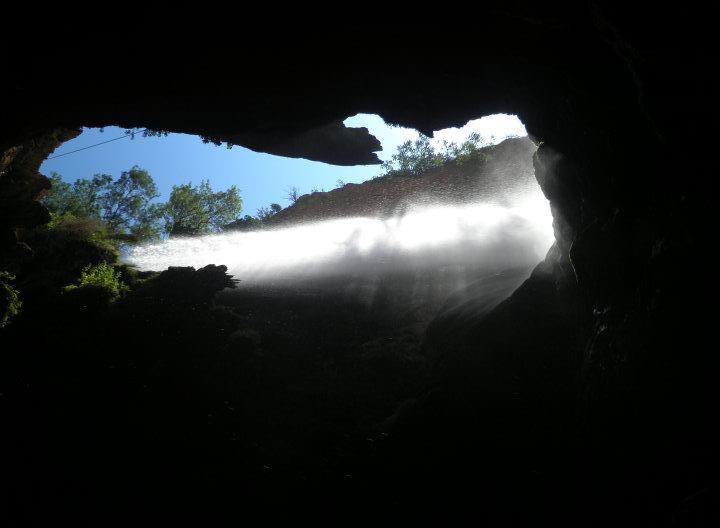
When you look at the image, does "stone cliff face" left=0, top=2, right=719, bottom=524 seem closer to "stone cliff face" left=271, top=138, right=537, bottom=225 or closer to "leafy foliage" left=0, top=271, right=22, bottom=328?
"leafy foliage" left=0, top=271, right=22, bottom=328

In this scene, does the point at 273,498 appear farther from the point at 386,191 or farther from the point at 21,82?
the point at 386,191

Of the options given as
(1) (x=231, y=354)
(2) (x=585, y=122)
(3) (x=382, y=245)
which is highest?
(2) (x=585, y=122)

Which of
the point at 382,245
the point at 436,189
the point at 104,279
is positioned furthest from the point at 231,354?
the point at 436,189

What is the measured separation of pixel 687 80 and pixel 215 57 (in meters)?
8.21

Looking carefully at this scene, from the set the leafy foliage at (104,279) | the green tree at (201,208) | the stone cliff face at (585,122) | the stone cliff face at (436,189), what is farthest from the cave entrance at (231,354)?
the green tree at (201,208)

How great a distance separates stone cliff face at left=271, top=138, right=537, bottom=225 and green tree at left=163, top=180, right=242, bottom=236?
39.7 feet

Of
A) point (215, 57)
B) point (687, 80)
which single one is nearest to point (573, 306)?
point (687, 80)

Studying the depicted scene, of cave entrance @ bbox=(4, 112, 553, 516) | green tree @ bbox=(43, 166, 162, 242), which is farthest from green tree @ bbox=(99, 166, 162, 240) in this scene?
cave entrance @ bbox=(4, 112, 553, 516)

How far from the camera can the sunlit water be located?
19406 millimetres

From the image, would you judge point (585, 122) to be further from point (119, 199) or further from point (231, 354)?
point (119, 199)

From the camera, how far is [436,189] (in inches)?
1320

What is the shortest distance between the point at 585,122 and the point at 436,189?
2630cm

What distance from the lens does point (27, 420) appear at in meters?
8.13

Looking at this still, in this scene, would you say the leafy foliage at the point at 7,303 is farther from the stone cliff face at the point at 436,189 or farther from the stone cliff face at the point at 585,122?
the stone cliff face at the point at 436,189
